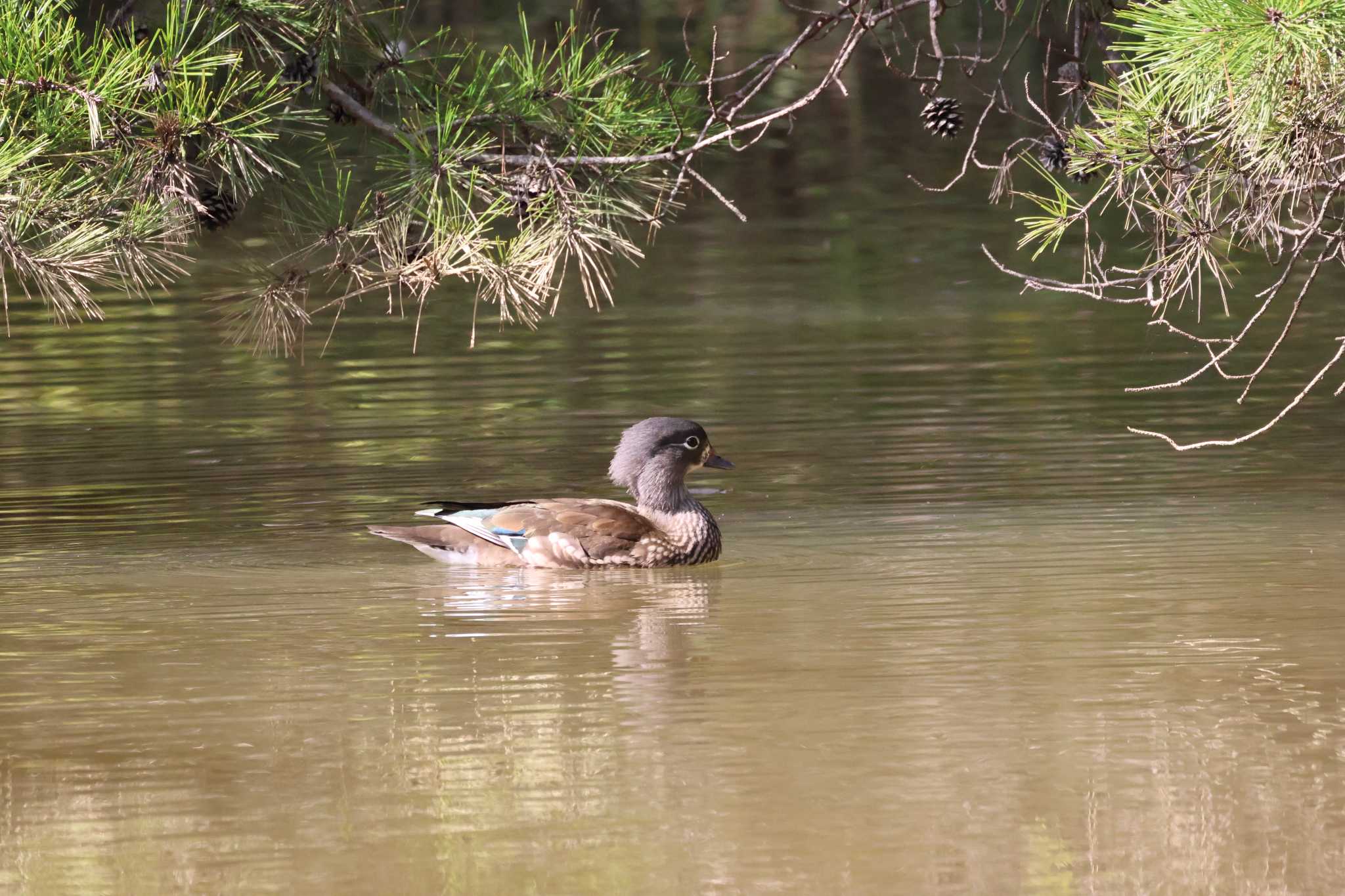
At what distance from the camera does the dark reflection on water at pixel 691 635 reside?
17.0 feet

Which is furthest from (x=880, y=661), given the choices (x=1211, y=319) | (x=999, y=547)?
(x=1211, y=319)

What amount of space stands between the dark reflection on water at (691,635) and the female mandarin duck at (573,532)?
5.0 inches

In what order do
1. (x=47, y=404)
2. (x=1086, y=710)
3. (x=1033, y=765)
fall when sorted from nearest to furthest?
(x=1033, y=765) → (x=1086, y=710) → (x=47, y=404)

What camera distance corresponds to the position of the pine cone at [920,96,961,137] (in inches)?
325

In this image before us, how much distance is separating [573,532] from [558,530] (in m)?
0.06

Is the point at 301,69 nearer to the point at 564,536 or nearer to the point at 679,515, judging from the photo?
the point at 564,536

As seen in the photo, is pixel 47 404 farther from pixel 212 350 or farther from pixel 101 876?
pixel 101 876

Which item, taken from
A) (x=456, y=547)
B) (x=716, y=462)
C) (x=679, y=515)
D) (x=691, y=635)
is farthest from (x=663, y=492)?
(x=691, y=635)

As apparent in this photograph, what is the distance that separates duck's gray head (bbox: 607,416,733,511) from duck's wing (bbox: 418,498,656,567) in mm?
295

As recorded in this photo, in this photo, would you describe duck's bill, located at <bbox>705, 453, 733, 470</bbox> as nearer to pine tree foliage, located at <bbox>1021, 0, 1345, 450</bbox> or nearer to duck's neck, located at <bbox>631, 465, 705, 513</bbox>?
duck's neck, located at <bbox>631, 465, 705, 513</bbox>

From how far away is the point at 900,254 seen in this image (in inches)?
744

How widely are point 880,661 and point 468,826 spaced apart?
6.60 ft

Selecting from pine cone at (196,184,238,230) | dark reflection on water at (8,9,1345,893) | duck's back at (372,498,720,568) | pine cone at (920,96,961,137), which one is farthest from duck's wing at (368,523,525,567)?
pine cone at (920,96,961,137)

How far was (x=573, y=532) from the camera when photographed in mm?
8969
